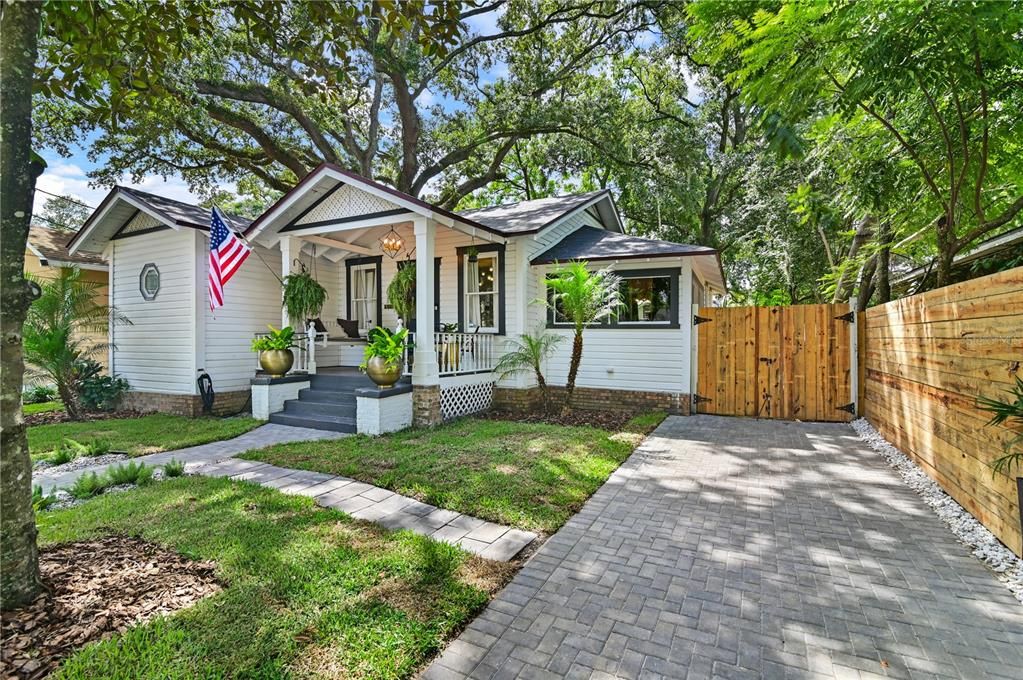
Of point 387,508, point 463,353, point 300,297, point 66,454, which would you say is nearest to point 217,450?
point 66,454

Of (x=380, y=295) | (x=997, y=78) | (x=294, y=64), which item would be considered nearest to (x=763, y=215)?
(x=997, y=78)

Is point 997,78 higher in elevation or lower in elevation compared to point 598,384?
higher

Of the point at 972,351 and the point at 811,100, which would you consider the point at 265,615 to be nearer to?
the point at 972,351

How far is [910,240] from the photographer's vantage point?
7.76 metres

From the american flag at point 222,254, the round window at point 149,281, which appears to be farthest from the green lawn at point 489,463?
the round window at point 149,281

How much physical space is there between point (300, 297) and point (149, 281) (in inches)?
156

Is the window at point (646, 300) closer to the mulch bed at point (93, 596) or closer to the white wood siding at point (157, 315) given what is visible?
the mulch bed at point (93, 596)

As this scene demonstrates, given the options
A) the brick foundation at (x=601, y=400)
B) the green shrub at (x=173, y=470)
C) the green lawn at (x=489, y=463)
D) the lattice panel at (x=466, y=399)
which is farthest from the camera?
the brick foundation at (x=601, y=400)

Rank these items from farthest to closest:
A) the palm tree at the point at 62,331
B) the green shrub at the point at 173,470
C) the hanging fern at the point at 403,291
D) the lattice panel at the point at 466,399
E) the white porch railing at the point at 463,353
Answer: the hanging fern at the point at 403,291 < the palm tree at the point at 62,331 < the white porch railing at the point at 463,353 < the lattice panel at the point at 466,399 < the green shrub at the point at 173,470

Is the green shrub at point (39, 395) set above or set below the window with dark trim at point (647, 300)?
below

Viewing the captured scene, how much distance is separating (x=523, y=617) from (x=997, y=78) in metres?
6.85

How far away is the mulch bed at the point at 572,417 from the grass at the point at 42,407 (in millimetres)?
9442

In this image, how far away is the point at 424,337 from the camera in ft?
25.2

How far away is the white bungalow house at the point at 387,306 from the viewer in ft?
26.6
